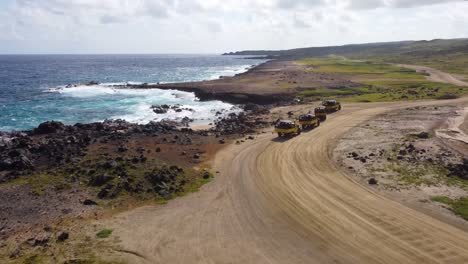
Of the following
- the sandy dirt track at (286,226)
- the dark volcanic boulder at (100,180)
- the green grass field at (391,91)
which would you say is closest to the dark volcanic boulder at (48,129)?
the dark volcanic boulder at (100,180)

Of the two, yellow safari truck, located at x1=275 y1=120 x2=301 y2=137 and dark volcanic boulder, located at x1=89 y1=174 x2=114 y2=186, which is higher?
yellow safari truck, located at x1=275 y1=120 x2=301 y2=137

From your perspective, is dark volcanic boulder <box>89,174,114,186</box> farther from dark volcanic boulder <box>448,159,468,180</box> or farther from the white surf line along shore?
the white surf line along shore

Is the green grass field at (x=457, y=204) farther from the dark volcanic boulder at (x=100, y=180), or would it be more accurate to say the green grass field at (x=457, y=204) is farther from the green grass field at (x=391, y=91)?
the green grass field at (x=391, y=91)

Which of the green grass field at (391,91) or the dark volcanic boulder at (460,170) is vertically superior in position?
the green grass field at (391,91)

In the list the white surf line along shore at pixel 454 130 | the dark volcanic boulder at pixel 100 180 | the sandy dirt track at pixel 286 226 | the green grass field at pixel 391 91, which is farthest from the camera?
the green grass field at pixel 391 91

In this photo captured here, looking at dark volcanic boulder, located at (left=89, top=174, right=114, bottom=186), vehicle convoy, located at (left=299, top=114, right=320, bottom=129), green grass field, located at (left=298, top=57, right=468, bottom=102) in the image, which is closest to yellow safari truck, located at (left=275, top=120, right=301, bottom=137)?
vehicle convoy, located at (left=299, top=114, right=320, bottom=129)
